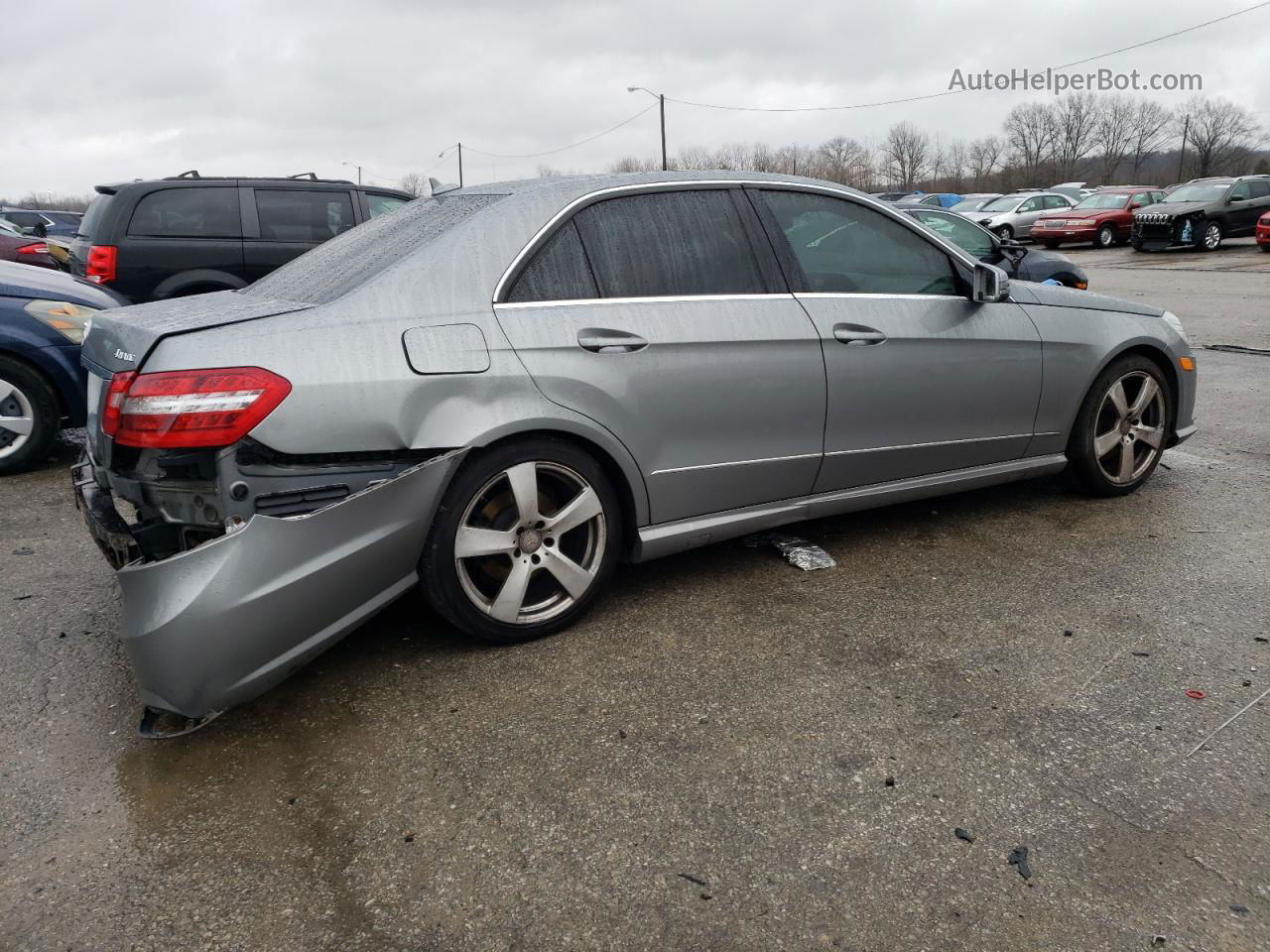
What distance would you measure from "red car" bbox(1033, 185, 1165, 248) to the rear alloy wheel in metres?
3.16

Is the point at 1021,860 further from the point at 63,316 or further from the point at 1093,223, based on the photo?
the point at 1093,223

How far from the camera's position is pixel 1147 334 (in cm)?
483

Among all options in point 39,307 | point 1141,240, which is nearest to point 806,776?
point 39,307

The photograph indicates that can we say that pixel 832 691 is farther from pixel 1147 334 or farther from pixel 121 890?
pixel 1147 334

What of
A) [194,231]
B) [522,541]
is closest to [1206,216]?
[194,231]

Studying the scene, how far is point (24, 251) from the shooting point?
35.9 ft

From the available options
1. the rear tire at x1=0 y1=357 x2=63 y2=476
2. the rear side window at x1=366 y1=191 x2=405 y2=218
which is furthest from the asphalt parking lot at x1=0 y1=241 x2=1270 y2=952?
the rear side window at x1=366 y1=191 x2=405 y2=218

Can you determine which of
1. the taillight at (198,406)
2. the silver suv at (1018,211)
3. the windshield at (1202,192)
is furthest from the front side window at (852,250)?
the silver suv at (1018,211)

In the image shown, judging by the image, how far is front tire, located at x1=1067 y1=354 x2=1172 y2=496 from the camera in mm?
4758

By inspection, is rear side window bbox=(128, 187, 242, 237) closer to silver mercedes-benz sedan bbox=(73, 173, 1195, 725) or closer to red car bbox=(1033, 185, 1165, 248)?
silver mercedes-benz sedan bbox=(73, 173, 1195, 725)

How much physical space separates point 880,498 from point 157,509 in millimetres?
2747

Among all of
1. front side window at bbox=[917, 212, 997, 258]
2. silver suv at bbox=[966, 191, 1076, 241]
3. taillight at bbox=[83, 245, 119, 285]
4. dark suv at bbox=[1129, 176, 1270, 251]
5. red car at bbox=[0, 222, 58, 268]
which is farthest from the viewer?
silver suv at bbox=[966, 191, 1076, 241]

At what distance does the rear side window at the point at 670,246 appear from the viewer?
11.5 feet

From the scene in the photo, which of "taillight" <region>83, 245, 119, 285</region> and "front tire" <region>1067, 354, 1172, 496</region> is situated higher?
"taillight" <region>83, 245, 119, 285</region>
